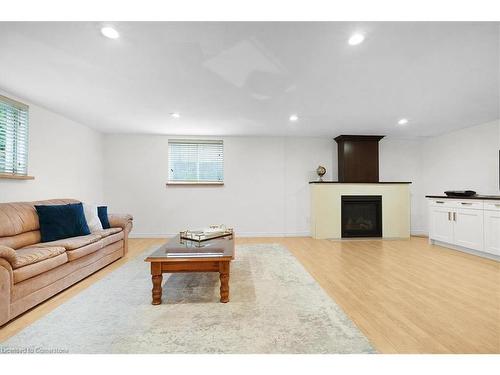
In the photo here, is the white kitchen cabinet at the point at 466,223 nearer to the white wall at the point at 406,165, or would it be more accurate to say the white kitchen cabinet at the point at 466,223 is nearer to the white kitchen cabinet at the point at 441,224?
the white kitchen cabinet at the point at 441,224

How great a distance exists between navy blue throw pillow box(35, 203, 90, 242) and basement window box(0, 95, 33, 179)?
2.44 ft

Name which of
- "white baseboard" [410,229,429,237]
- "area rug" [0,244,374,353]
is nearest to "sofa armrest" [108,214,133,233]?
"area rug" [0,244,374,353]

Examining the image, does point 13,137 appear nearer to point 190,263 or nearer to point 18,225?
point 18,225

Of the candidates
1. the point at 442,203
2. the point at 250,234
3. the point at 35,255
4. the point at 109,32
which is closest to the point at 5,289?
the point at 35,255

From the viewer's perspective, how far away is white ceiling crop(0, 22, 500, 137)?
1950 mm

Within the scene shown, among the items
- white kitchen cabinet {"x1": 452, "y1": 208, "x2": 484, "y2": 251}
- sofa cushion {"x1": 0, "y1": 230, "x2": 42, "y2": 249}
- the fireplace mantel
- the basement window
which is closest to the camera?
sofa cushion {"x1": 0, "y1": 230, "x2": 42, "y2": 249}

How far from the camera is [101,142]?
5.57 metres

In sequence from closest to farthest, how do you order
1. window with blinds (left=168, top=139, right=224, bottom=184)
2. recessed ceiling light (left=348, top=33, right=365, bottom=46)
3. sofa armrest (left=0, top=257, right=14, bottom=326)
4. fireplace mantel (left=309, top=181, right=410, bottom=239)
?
sofa armrest (left=0, top=257, right=14, bottom=326)
recessed ceiling light (left=348, top=33, right=365, bottom=46)
fireplace mantel (left=309, top=181, right=410, bottom=239)
window with blinds (left=168, top=139, right=224, bottom=184)

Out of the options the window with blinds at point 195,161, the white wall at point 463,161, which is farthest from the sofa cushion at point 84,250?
the white wall at point 463,161

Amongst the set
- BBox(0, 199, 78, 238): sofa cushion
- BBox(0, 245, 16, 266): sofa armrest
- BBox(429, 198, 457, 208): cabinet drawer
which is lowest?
BBox(0, 245, 16, 266): sofa armrest

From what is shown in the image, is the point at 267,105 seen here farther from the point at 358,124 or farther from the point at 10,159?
the point at 10,159

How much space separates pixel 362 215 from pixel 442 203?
150 cm

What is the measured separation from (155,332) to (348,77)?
3.00 meters

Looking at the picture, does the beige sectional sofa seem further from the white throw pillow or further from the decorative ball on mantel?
the decorative ball on mantel
